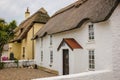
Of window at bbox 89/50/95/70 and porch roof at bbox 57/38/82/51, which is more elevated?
porch roof at bbox 57/38/82/51

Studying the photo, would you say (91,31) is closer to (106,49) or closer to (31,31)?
(106,49)

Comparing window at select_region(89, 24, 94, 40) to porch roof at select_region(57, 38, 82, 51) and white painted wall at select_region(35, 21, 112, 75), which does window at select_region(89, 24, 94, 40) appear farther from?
porch roof at select_region(57, 38, 82, 51)

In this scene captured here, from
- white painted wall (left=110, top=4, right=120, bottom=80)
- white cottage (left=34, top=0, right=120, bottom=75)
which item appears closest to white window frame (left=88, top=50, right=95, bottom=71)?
white cottage (left=34, top=0, right=120, bottom=75)

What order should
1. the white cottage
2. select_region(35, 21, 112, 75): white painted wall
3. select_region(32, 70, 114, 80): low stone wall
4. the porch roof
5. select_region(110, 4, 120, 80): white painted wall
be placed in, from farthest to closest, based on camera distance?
the porch roof < select_region(35, 21, 112, 75): white painted wall < the white cottage < select_region(110, 4, 120, 80): white painted wall < select_region(32, 70, 114, 80): low stone wall

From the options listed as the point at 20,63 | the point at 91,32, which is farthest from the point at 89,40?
the point at 20,63

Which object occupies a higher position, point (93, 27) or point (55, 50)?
point (93, 27)

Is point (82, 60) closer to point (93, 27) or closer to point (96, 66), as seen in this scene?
point (96, 66)

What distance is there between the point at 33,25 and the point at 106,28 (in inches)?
759

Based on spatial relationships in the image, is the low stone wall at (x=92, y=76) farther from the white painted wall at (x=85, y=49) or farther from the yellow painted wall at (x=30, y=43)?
the yellow painted wall at (x=30, y=43)

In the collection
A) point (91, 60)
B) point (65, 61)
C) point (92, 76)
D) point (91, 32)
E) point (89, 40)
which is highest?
point (91, 32)

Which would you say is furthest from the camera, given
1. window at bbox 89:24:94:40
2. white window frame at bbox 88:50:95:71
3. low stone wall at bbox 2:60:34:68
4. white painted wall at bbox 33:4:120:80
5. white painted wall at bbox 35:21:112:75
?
low stone wall at bbox 2:60:34:68

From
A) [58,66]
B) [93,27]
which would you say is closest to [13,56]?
[58,66]

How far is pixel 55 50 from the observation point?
20.8 m

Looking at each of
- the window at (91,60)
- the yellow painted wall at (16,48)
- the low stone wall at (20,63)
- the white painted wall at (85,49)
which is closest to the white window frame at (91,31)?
the white painted wall at (85,49)
